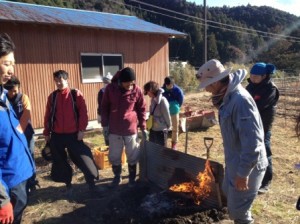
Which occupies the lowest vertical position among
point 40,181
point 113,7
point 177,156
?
point 40,181

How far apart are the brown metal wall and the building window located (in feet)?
0.58

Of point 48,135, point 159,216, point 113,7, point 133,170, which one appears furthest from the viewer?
point 113,7

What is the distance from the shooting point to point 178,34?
12.5 metres

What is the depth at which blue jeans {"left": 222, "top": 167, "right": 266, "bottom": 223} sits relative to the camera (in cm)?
294

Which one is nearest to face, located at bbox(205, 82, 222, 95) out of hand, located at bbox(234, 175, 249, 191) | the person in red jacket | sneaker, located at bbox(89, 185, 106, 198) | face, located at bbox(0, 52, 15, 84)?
hand, located at bbox(234, 175, 249, 191)

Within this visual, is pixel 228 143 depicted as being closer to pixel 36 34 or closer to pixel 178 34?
pixel 36 34

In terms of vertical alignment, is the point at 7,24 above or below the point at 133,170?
above

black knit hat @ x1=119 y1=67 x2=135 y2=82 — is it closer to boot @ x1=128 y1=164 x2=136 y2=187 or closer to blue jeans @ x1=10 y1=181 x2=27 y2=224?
boot @ x1=128 y1=164 x2=136 y2=187

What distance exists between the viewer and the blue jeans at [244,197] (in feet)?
9.66

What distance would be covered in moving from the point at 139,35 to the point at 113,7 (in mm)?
46596

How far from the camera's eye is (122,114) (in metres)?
4.98

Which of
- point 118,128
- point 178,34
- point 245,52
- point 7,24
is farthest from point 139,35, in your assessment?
point 245,52

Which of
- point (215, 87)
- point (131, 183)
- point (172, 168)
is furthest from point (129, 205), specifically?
point (215, 87)

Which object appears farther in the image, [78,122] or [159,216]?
[78,122]
